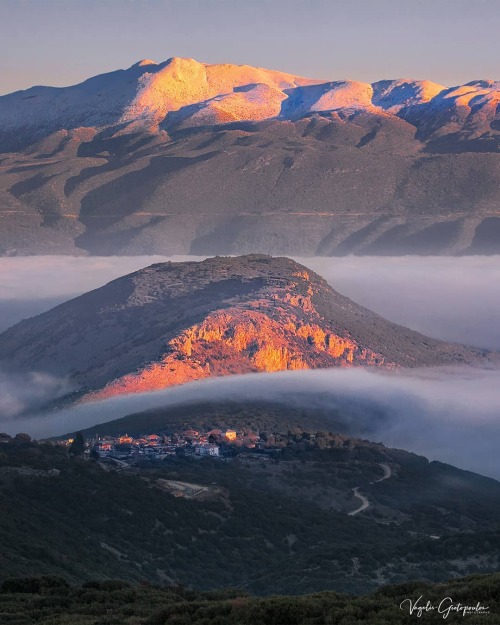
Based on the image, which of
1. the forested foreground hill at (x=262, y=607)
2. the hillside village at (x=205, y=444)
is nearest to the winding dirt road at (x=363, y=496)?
the hillside village at (x=205, y=444)

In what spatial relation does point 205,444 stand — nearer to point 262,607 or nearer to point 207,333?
point 207,333

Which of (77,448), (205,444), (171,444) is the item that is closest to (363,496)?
(77,448)

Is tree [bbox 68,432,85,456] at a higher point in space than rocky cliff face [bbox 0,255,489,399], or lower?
lower

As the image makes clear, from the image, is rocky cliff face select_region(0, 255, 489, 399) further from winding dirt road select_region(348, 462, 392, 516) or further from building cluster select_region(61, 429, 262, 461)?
winding dirt road select_region(348, 462, 392, 516)

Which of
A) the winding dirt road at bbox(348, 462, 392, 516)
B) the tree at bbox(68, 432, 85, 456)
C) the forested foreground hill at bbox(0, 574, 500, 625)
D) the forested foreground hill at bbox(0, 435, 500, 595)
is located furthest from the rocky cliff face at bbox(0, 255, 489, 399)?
the forested foreground hill at bbox(0, 574, 500, 625)

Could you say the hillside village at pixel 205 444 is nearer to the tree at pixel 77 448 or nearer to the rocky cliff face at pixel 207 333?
the tree at pixel 77 448

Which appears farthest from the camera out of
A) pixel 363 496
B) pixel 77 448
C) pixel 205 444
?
pixel 205 444

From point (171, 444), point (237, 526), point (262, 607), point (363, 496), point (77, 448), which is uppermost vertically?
point (77, 448)
